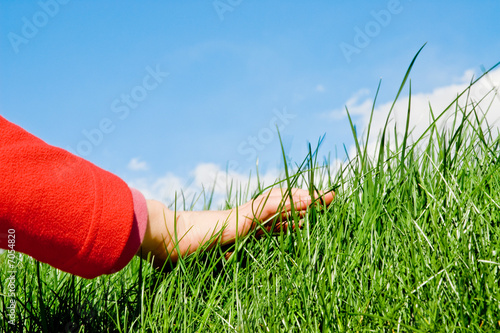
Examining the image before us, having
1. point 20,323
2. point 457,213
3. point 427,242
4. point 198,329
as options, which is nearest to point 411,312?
point 427,242

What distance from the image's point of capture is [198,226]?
1254 millimetres

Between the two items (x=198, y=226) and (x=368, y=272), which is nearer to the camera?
(x=368, y=272)

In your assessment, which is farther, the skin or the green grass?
the skin

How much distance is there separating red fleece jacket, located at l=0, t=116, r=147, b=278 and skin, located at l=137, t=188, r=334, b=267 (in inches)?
2.8

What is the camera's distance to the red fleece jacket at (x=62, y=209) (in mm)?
1014

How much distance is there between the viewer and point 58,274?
155cm

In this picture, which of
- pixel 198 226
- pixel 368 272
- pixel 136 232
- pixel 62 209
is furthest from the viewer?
pixel 198 226

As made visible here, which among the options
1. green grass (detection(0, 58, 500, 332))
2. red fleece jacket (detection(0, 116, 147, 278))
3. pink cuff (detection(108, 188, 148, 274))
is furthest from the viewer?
pink cuff (detection(108, 188, 148, 274))

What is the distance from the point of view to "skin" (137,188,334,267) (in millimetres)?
1195

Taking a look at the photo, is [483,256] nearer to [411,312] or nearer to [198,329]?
[411,312]

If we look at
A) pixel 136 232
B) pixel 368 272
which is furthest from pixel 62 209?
pixel 368 272

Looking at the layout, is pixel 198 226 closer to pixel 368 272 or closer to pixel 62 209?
pixel 62 209

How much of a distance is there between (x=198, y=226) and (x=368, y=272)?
1.64 feet

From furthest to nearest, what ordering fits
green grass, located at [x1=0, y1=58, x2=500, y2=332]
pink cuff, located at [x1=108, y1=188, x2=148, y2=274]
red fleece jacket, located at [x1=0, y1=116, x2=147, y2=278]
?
pink cuff, located at [x1=108, y1=188, x2=148, y2=274], red fleece jacket, located at [x1=0, y1=116, x2=147, y2=278], green grass, located at [x1=0, y1=58, x2=500, y2=332]
